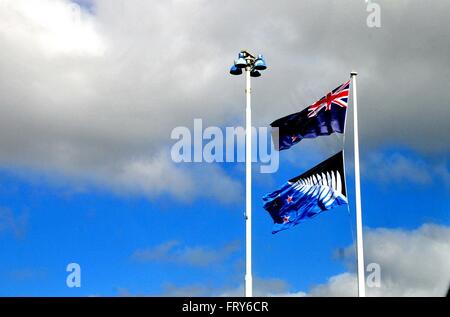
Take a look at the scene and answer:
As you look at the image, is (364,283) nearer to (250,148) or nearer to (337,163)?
(337,163)

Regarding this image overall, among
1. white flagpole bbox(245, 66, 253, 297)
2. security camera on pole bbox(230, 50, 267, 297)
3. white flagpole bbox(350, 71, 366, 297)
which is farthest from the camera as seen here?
security camera on pole bbox(230, 50, 267, 297)

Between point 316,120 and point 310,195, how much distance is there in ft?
9.40

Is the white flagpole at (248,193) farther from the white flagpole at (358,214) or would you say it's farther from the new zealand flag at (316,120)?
the white flagpole at (358,214)

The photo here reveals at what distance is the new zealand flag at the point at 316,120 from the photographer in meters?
25.6

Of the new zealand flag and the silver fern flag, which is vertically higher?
the new zealand flag

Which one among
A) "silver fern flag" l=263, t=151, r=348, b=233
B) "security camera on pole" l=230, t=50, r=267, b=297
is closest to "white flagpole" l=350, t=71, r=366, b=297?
"silver fern flag" l=263, t=151, r=348, b=233

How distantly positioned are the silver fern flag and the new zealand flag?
1212 mm

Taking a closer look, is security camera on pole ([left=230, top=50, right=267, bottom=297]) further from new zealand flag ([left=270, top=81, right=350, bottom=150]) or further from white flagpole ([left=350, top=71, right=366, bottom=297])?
white flagpole ([left=350, top=71, right=366, bottom=297])

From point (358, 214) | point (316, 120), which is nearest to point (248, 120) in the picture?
point (316, 120)

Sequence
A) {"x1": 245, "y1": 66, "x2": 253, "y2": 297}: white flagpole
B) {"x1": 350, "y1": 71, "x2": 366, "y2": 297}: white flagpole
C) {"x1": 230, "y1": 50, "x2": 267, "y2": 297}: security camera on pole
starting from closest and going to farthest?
{"x1": 350, "y1": 71, "x2": 366, "y2": 297}: white flagpole
{"x1": 245, "y1": 66, "x2": 253, "y2": 297}: white flagpole
{"x1": 230, "y1": 50, "x2": 267, "y2": 297}: security camera on pole

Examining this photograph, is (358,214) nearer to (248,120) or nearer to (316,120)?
(316,120)

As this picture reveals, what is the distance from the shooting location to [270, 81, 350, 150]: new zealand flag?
25.6m
